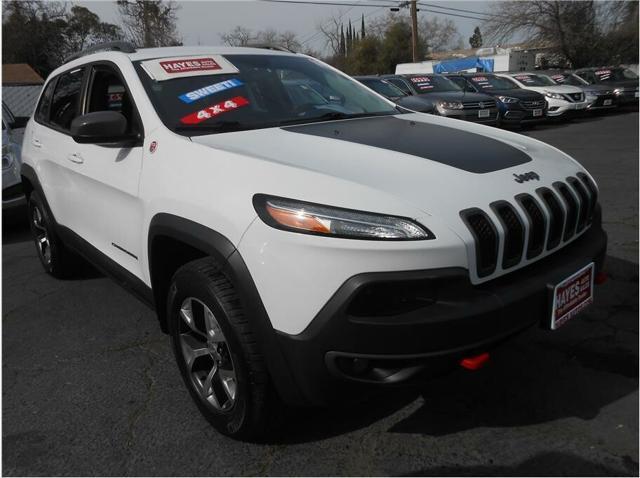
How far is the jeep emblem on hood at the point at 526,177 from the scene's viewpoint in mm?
2213

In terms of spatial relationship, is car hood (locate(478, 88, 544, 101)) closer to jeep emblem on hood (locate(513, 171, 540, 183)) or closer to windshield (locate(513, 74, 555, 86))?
windshield (locate(513, 74, 555, 86))

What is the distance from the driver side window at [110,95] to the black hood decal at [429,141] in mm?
822

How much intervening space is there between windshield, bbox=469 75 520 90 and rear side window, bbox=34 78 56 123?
12043mm

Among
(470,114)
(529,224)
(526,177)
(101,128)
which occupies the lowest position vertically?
(470,114)

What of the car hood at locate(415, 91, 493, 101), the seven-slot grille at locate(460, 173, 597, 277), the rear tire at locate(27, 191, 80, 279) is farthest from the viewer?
the car hood at locate(415, 91, 493, 101)

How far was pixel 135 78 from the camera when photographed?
290 centimetres

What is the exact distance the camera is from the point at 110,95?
335 centimetres

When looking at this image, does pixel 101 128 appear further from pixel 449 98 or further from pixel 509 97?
pixel 509 97

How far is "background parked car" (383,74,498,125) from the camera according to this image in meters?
11.8

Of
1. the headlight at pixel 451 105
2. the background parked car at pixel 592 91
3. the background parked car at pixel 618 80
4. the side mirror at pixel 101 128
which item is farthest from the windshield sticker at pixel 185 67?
the background parked car at pixel 618 80

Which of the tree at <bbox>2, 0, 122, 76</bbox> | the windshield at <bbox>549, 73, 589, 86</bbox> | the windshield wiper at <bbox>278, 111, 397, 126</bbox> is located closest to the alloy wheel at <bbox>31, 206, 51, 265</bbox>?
the windshield wiper at <bbox>278, 111, 397, 126</bbox>

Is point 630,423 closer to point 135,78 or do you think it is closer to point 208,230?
point 208,230

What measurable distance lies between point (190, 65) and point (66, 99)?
1.42 metres

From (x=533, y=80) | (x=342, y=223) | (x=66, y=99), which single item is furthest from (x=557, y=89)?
(x=342, y=223)
